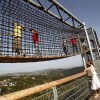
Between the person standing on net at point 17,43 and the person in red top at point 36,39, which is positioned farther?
the person in red top at point 36,39

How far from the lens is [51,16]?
8391mm

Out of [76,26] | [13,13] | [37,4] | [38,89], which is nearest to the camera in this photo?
[38,89]

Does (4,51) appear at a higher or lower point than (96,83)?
higher

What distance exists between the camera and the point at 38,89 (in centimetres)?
331

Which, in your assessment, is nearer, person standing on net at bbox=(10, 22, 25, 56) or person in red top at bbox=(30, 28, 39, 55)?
person standing on net at bbox=(10, 22, 25, 56)

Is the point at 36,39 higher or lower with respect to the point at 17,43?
higher

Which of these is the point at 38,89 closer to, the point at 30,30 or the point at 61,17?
the point at 30,30

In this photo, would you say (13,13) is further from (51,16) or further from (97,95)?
(97,95)

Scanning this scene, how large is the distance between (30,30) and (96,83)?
3271 mm

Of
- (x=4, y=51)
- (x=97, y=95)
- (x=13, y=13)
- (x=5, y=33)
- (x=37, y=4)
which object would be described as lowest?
(x=97, y=95)

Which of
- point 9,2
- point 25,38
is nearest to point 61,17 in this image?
point 25,38

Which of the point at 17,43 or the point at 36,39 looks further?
the point at 36,39

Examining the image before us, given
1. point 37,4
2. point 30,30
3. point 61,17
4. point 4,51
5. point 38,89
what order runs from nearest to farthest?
1. point 38,89
2. point 4,51
3. point 37,4
4. point 30,30
5. point 61,17

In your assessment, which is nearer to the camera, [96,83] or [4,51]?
[4,51]
